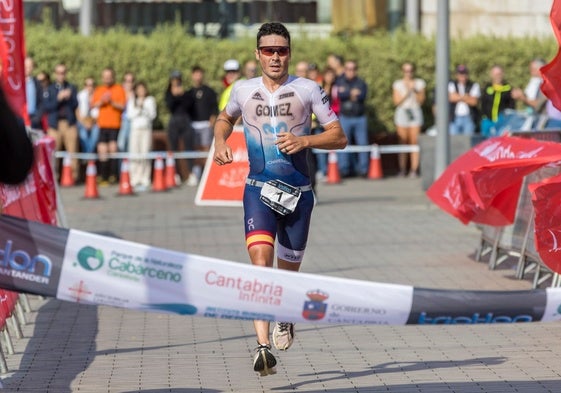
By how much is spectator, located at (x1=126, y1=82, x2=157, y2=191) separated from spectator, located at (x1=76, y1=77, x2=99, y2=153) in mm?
644

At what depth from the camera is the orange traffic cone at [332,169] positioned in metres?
26.0

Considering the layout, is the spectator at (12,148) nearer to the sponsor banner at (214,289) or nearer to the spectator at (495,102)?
the sponsor banner at (214,289)

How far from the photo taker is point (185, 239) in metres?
17.2

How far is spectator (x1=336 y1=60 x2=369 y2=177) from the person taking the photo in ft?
87.5

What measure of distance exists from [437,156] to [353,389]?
506 inches

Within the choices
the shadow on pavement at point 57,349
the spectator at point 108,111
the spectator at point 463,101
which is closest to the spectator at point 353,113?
the spectator at point 463,101

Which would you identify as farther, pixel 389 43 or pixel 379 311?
pixel 389 43

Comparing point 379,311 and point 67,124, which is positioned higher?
point 379,311

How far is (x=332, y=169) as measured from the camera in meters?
26.1

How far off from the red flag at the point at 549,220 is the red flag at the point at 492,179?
1.90 m

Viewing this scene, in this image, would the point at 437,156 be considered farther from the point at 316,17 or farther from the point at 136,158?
the point at 316,17

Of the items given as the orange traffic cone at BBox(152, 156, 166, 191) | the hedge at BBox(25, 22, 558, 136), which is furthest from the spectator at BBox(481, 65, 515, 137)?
the orange traffic cone at BBox(152, 156, 166, 191)

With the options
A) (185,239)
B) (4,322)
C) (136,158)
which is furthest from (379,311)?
(136,158)

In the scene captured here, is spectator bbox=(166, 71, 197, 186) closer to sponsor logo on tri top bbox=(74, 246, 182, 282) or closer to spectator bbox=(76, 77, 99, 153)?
spectator bbox=(76, 77, 99, 153)
